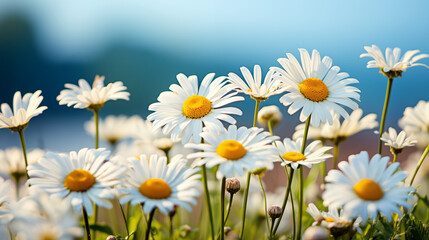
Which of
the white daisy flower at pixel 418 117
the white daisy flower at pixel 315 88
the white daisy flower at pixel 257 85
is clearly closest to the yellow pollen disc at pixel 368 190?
the white daisy flower at pixel 315 88

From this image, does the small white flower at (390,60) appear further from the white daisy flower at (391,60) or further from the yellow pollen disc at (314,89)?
the yellow pollen disc at (314,89)

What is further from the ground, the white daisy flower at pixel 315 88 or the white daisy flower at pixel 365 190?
the white daisy flower at pixel 315 88

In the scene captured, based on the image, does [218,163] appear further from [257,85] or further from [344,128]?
[344,128]

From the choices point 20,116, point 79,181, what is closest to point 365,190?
point 79,181

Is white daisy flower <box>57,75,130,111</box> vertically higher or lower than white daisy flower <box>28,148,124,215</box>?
higher

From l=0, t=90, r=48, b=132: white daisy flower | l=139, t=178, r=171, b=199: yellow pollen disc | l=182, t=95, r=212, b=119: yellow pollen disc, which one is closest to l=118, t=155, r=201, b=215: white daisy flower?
l=139, t=178, r=171, b=199: yellow pollen disc

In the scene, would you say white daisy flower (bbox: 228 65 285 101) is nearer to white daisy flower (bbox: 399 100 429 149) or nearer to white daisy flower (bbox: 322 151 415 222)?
white daisy flower (bbox: 322 151 415 222)
